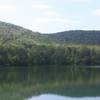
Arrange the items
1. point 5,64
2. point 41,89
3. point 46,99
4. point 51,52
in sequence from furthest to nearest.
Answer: point 51,52 → point 5,64 → point 41,89 → point 46,99

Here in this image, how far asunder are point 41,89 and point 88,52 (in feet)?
279

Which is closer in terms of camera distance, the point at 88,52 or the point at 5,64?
the point at 5,64

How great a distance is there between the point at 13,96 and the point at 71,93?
918 cm

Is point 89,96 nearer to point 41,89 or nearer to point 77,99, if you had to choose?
point 77,99

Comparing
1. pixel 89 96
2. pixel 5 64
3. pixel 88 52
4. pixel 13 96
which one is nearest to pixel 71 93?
pixel 89 96

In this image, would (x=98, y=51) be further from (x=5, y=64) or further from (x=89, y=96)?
(x=89, y=96)

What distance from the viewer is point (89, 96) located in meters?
44.0

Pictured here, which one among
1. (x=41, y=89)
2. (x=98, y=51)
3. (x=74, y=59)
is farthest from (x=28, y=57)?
(x=41, y=89)

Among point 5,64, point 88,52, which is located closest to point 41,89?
point 5,64

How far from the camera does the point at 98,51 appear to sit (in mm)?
135125

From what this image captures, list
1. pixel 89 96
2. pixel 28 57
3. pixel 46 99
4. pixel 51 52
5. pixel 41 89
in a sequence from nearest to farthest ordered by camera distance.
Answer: pixel 46 99
pixel 89 96
pixel 41 89
pixel 28 57
pixel 51 52

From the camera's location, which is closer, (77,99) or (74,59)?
(77,99)

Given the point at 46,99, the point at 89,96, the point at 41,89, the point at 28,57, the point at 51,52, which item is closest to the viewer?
the point at 46,99

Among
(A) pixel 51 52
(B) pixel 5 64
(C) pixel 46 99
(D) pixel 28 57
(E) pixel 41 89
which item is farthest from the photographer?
(A) pixel 51 52
